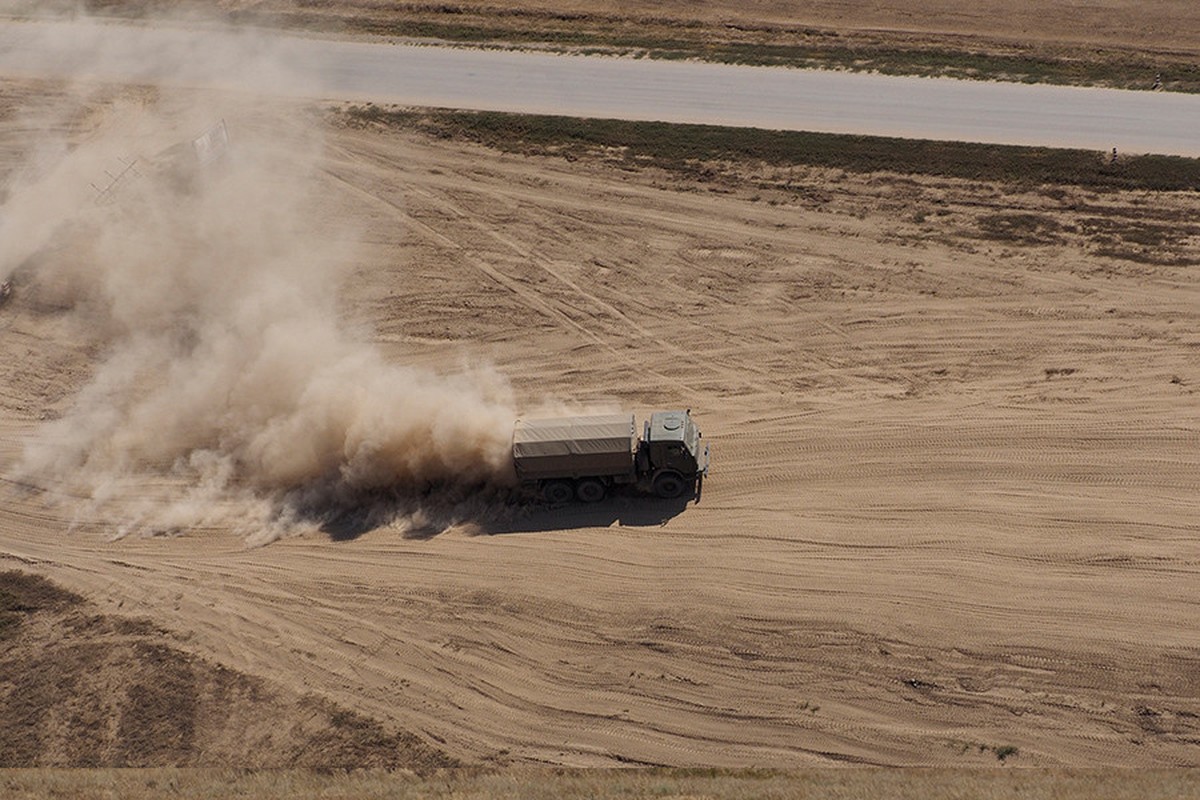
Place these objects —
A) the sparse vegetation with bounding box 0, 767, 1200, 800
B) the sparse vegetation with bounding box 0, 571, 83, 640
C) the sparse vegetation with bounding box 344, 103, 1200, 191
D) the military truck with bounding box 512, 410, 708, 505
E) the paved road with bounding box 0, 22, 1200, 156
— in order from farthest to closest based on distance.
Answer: the paved road with bounding box 0, 22, 1200, 156, the sparse vegetation with bounding box 344, 103, 1200, 191, the military truck with bounding box 512, 410, 708, 505, the sparse vegetation with bounding box 0, 571, 83, 640, the sparse vegetation with bounding box 0, 767, 1200, 800

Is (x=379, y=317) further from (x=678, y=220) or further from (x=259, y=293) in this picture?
(x=678, y=220)

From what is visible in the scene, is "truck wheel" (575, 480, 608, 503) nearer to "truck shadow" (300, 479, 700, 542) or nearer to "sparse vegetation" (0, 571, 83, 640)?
"truck shadow" (300, 479, 700, 542)

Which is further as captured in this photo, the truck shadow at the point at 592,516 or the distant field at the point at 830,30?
the distant field at the point at 830,30

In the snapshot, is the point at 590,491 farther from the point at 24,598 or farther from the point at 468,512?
the point at 24,598

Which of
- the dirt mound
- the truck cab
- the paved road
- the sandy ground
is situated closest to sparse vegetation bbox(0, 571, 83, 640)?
the dirt mound

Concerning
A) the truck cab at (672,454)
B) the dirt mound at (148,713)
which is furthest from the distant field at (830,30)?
the dirt mound at (148,713)

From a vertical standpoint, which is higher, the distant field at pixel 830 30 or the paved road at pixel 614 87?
the distant field at pixel 830 30

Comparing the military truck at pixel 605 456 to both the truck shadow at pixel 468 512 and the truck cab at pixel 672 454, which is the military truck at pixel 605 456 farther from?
the truck shadow at pixel 468 512
